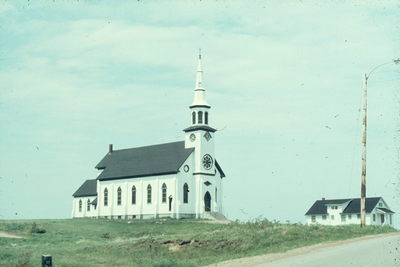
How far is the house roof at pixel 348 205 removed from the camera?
3617 inches

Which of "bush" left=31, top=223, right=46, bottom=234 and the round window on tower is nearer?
"bush" left=31, top=223, right=46, bottom=234

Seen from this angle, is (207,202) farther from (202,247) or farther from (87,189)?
(202,247)

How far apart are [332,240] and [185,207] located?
46.1 metres

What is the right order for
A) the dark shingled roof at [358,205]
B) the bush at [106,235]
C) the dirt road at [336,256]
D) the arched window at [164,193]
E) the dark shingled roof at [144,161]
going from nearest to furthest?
the dirt road at [336,256] → the bush at [106,235] → the arched window at [164,193] → the dark shingled roof at [144,161] → the dark shingled roof at [358,205]

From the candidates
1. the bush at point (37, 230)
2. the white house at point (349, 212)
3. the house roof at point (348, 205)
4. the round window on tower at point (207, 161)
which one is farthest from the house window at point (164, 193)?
the house roof at point (348, 205)

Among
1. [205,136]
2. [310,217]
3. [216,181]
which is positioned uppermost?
[205,136]

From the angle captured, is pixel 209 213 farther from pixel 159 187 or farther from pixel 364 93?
pixel 364 93

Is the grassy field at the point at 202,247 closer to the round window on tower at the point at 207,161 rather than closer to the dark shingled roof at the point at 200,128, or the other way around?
the dark shingled roof at the point at 200,128

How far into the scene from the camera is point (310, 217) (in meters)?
99.2

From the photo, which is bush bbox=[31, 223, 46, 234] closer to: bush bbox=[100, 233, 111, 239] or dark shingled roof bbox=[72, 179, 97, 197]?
bush bbox=[100, 233, 111, 239]

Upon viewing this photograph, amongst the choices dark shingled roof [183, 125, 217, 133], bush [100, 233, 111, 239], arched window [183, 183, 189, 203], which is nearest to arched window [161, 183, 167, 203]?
arched window [183, 183, 189, 203]

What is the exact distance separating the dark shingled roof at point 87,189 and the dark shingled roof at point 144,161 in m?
7.71

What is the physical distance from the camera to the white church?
72500mm

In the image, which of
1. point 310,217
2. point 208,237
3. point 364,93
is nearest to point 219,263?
point 208,237
